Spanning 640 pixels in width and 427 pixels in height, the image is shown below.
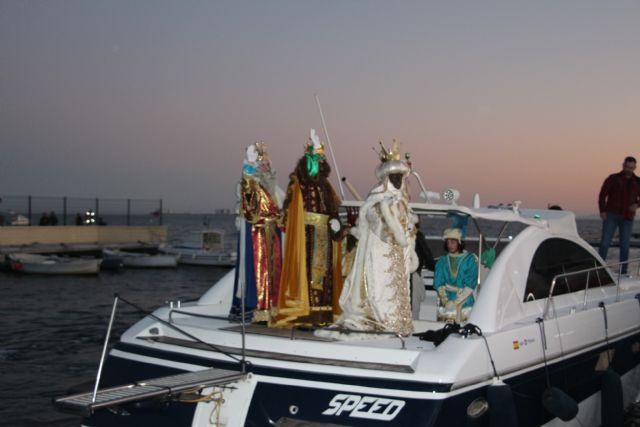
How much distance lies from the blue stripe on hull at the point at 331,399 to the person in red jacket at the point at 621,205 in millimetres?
4277

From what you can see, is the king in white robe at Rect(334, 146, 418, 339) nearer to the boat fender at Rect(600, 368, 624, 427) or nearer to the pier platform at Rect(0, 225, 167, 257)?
the boat fender at Rect(600, 368, 624, 427)

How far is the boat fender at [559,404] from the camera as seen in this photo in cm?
577

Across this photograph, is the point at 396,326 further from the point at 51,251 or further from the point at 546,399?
the point at 51,251

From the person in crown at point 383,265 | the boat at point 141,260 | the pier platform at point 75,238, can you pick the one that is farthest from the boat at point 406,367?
the pier platform at point 75,238

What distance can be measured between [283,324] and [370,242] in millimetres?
1160

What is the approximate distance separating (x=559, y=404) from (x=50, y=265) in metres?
25.2

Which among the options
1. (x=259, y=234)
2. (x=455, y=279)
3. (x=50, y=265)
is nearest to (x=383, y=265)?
(x=455, y=279)

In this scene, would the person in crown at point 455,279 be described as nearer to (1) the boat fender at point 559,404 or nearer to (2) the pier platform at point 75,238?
(1) the boat fender at point 559,404

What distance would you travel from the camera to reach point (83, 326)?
1680cm

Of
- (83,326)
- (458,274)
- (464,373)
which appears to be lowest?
(83,326)

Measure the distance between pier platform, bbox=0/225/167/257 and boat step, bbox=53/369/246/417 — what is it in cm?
2734

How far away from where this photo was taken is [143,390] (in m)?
4.83

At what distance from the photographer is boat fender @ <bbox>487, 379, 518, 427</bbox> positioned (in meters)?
5.28

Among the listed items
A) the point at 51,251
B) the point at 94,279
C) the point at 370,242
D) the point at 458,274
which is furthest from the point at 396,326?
the point at 51,251
